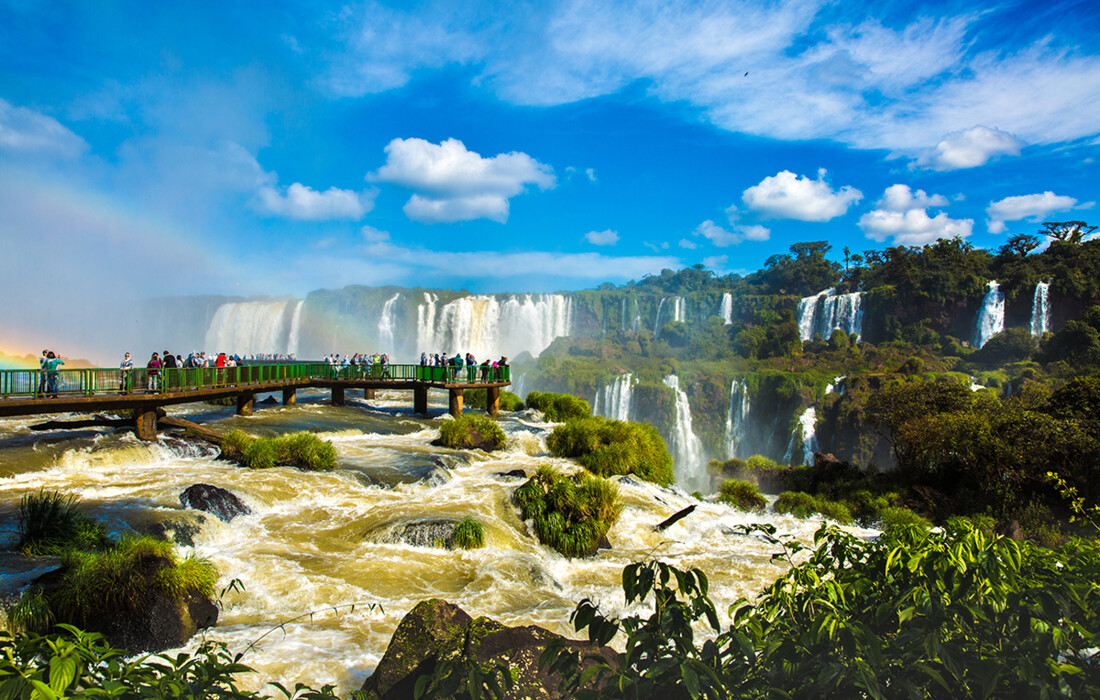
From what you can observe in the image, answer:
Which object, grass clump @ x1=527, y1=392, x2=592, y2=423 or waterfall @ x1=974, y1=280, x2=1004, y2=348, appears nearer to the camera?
grass clump @ x1=527, y1=392, x2=592, y2=423

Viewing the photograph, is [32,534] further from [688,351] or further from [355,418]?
[688,351]

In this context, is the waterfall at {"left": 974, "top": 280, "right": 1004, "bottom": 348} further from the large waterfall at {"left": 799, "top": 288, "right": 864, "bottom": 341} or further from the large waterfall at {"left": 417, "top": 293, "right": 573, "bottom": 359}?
the large waterfall at {"left": 417, "top": 293, "right": 573, "bottom": 359}

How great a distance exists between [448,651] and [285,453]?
1387 cm

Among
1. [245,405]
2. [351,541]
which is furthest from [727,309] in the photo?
[351,541]

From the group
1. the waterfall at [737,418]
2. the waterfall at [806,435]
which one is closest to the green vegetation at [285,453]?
the waterfall at [806,435]

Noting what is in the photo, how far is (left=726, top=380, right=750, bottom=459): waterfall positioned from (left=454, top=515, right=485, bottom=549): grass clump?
46.0 metres

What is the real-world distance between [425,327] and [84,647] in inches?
3154

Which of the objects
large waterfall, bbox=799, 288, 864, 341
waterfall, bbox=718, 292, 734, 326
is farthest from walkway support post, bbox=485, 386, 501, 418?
waterfall, bbox=718, 292, 734, 326

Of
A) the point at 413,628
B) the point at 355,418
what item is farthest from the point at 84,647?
the point at 355,418

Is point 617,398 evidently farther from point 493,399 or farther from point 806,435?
point 493,399

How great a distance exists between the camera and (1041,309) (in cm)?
5872

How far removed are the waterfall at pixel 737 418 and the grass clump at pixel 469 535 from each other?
45996 millimetres

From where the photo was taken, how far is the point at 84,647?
189 cm

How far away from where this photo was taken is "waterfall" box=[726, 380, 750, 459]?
2113 inches
